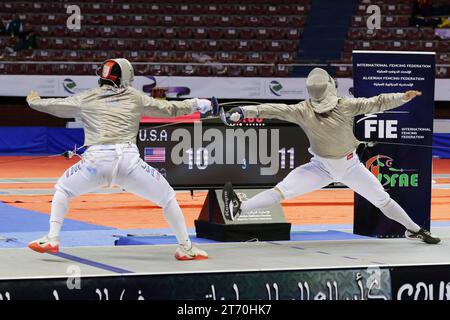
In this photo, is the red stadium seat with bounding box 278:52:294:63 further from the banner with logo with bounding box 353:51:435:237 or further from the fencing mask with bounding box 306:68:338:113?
the fencing mask with bounding box 306:68:338:113

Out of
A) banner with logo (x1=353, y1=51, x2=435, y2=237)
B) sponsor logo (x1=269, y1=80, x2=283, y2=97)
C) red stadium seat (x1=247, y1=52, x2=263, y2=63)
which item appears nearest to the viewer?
banner with logo (x1=353, y1=51, x2=435, y2=237)

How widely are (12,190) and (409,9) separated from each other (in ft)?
48.3

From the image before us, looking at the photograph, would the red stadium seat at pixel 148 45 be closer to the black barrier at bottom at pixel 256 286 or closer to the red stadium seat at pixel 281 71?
the red stadium seat at pixel 281 71

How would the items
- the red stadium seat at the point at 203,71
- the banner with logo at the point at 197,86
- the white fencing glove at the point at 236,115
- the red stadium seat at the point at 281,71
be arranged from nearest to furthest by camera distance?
the white fencing glove at the point at 236,115 < the banner with logo at the point at 197,86 < the red stadium seat at the point at 203,71 < the red stadium seat at the point at 281,71

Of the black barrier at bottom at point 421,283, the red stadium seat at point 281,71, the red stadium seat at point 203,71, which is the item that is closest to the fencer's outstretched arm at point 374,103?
the black barrier at bottom at point 421,283

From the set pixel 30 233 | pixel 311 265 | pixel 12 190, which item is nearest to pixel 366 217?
pixel 311 265

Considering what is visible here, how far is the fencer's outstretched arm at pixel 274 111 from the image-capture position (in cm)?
874

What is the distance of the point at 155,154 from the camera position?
10047 mm

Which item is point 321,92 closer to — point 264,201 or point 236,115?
point 236,115

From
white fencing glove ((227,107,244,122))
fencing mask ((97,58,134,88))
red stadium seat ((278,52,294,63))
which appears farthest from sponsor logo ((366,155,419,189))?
red stadium seat ((278,52,294,63))

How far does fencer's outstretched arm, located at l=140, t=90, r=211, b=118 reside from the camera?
802 cm

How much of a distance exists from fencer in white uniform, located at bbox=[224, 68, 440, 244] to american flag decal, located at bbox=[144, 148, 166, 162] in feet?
3.68

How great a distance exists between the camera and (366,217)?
10055 mm

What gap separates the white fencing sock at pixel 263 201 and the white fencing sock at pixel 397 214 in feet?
3.16
